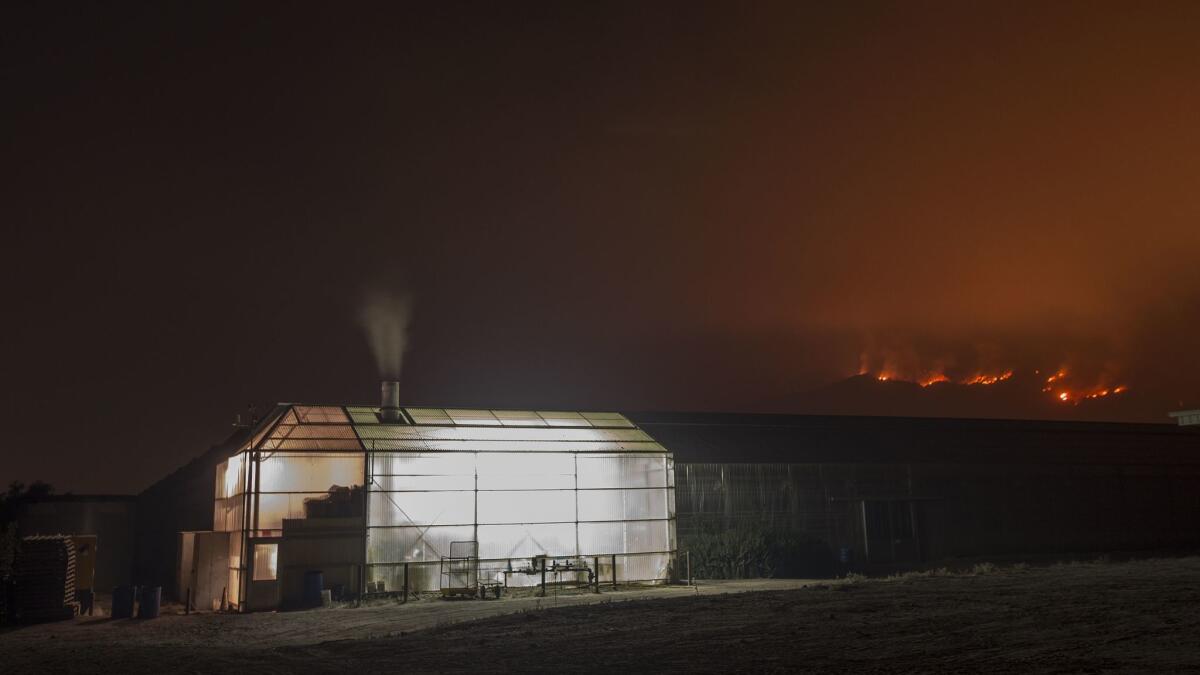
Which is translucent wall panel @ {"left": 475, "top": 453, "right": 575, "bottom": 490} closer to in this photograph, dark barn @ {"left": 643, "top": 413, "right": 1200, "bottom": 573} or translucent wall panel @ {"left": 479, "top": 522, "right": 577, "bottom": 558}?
translucent wall panel @ {"left": 479, "top": 522, "right": 577, "bottom": 558}

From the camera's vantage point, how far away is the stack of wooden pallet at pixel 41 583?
25.1 m

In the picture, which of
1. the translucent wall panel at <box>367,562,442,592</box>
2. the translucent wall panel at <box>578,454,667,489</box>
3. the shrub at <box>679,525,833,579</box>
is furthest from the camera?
the shrub at <box>679,525,833,579</box>

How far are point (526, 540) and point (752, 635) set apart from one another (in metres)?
14.4

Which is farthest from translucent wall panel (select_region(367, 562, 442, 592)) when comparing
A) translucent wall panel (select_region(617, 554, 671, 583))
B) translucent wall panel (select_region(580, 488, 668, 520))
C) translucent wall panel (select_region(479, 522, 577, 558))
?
translucent wall panel (select_region(617, 554, 671, 583))

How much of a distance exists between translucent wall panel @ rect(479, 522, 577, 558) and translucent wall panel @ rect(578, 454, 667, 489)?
158 cm

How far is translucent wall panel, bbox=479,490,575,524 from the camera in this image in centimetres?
2895

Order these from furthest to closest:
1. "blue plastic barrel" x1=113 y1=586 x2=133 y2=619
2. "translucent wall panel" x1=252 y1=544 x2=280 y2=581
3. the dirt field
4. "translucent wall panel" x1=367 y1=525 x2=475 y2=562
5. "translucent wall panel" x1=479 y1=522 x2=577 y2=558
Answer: "translucent wall panel" x1=479 y1=522 x2=577 y2=558 < "translucent wall panel" x1=367 y1=525 x2=475 y2=562 < "translucent wall panel" x1=252 y1=544 x2=280 y2=581 < "blue plastic barrel" x1=113 y1=586 x2=133 y2=619 < the dirt field

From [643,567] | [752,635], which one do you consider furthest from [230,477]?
[752,635]

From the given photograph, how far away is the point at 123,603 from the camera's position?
2511cm

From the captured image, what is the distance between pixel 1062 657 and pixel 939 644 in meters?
1.82

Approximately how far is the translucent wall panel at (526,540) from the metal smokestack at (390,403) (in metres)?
4.26

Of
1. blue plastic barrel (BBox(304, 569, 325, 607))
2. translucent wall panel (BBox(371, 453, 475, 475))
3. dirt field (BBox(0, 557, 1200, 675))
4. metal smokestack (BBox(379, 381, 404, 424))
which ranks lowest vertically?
dirt field (BBox(0, 557, 1200, 675))

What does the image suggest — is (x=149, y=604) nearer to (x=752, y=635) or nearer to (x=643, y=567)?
(x=643, y=567)

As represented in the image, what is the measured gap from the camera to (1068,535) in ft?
143
